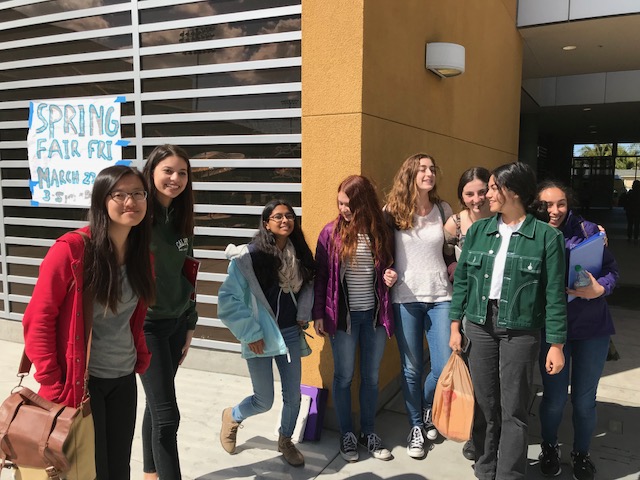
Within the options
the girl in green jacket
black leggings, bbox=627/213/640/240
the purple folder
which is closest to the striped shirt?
the purple folder

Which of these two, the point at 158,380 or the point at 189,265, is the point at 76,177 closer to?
the point at 189,265

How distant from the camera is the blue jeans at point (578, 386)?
3131mm

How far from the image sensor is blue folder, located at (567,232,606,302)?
2.98 meters

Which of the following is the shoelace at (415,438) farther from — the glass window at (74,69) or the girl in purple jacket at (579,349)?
the glass window at (74,69)

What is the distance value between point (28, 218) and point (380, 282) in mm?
4116

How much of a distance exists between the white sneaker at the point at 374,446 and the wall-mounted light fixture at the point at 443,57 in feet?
10.3

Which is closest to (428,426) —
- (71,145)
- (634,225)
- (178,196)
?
(178,196)

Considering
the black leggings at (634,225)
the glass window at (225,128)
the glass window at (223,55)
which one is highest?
the glass window at (223,55)

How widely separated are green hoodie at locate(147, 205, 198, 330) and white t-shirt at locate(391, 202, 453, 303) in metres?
1.39

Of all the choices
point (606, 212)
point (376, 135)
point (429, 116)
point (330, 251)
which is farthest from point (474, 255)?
point (606, 212)

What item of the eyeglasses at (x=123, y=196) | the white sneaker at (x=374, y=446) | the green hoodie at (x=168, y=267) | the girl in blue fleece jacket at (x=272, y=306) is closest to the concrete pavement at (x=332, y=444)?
the white sneaker at (x=374, y=446)

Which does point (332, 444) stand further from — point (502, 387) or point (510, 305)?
point (510, 305)

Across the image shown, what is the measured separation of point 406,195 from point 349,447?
1.71 meters

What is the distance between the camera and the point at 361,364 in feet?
11.7
